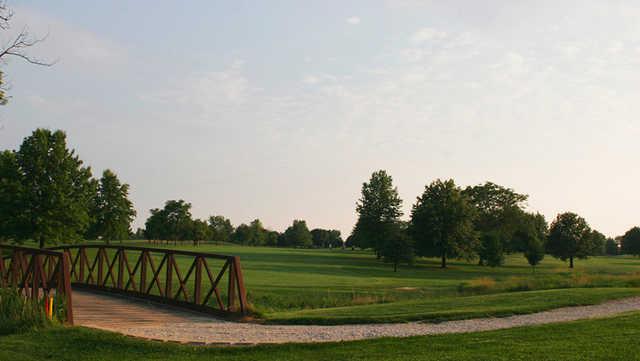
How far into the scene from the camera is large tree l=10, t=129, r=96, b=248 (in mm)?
47344

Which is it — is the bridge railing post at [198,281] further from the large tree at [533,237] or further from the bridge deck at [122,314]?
the large tree at [533,237]

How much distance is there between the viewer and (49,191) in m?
48.2

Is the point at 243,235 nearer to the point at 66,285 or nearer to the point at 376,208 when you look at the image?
the point at 376,208

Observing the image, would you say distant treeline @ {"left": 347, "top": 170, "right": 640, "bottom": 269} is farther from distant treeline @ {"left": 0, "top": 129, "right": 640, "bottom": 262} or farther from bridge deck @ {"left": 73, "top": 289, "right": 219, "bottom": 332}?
bridge deck @ {"left": 73, "top": 289, "right": 219, "bottom": 332}

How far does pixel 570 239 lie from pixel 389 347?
6801 centimetres

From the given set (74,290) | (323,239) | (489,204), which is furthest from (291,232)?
(74,290)

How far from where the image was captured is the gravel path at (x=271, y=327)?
40.7 feet

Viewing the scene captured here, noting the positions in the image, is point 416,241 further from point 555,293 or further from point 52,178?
point 555,293

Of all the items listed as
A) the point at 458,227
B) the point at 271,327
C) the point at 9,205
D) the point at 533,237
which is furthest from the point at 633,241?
the point at 271,327

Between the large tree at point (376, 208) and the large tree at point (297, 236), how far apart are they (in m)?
79.6

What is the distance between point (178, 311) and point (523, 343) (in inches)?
428

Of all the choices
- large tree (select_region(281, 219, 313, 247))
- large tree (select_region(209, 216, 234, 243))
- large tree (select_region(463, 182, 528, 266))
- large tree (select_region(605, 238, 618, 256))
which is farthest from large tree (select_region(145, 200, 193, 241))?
large tree (select_region(605, 238, 618, 256))

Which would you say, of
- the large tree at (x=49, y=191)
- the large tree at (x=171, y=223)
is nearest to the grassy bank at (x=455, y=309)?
the large tree at (x=49, y=191)

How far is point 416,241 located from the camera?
68812mm
